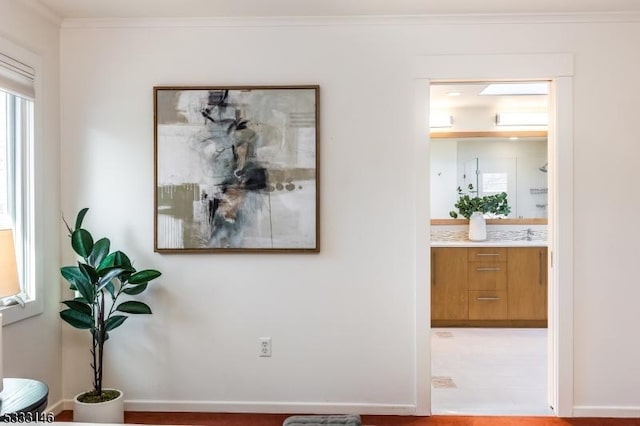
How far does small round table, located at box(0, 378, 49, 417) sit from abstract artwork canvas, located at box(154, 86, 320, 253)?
1222 millimetres

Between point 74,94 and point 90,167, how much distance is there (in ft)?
1.54

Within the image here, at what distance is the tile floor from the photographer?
3.28 m

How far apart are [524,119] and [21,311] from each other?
5105 mm

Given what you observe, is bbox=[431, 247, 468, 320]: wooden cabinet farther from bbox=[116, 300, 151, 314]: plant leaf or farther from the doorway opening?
bbox=[116, 300, 151, 314]: plant leaf

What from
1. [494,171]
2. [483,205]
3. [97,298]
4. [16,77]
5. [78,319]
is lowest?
[78,319]

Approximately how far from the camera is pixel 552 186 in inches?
122

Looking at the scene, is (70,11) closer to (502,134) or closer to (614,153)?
(614,153)

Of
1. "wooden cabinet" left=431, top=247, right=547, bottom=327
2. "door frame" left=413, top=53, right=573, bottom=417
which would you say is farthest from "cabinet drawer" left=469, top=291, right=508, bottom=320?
"door frame" left=413, top=53, right=573, bottom=417

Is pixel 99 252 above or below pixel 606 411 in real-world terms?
above

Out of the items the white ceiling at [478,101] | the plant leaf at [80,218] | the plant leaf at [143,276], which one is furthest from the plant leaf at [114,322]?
the white ceiling at [478,101]

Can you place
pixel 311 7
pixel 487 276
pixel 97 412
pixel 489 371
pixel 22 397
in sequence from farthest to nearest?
1. pixel 487 276
2. pixel 489 371
3. pixel 311 7
4. pixel 97 412
5. pixel 22 397

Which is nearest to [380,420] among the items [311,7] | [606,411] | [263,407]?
[263,407]

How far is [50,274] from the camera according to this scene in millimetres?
3064

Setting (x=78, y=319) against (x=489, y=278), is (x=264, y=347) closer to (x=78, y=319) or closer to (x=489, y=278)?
(x=78, y=319)
